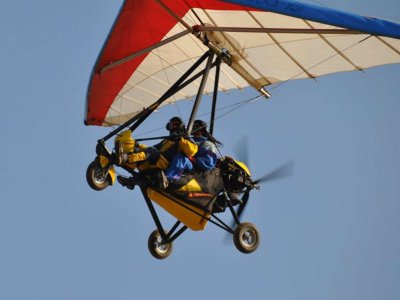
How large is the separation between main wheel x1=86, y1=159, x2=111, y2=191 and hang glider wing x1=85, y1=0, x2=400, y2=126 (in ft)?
6.91

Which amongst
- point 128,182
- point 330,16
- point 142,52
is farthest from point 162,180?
point 330,16

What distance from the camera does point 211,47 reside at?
15.9m

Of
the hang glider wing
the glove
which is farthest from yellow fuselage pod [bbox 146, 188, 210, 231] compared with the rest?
the hang glider wing

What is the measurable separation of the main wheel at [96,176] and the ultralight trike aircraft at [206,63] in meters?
0.02

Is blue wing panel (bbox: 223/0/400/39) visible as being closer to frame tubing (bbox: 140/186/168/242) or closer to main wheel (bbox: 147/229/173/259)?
frame tubing (bbox: 140/186/168/242)

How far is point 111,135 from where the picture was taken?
1513 centimetres

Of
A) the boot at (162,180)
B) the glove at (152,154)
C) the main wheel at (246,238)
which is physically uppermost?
the glove at (152,154)

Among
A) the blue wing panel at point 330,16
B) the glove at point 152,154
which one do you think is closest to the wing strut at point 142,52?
the glove at point 152,154

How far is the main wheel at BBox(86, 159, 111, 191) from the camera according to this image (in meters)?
15.0

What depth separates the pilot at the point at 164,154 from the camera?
14.5m

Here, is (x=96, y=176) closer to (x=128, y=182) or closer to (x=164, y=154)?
(x=128, y=182)

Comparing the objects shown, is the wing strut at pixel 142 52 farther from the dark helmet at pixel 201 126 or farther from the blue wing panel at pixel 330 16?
the blue wing panel at pixel 330 16

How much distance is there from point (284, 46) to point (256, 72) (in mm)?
816

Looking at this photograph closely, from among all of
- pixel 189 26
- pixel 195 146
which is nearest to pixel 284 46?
A: pixel 189 26
